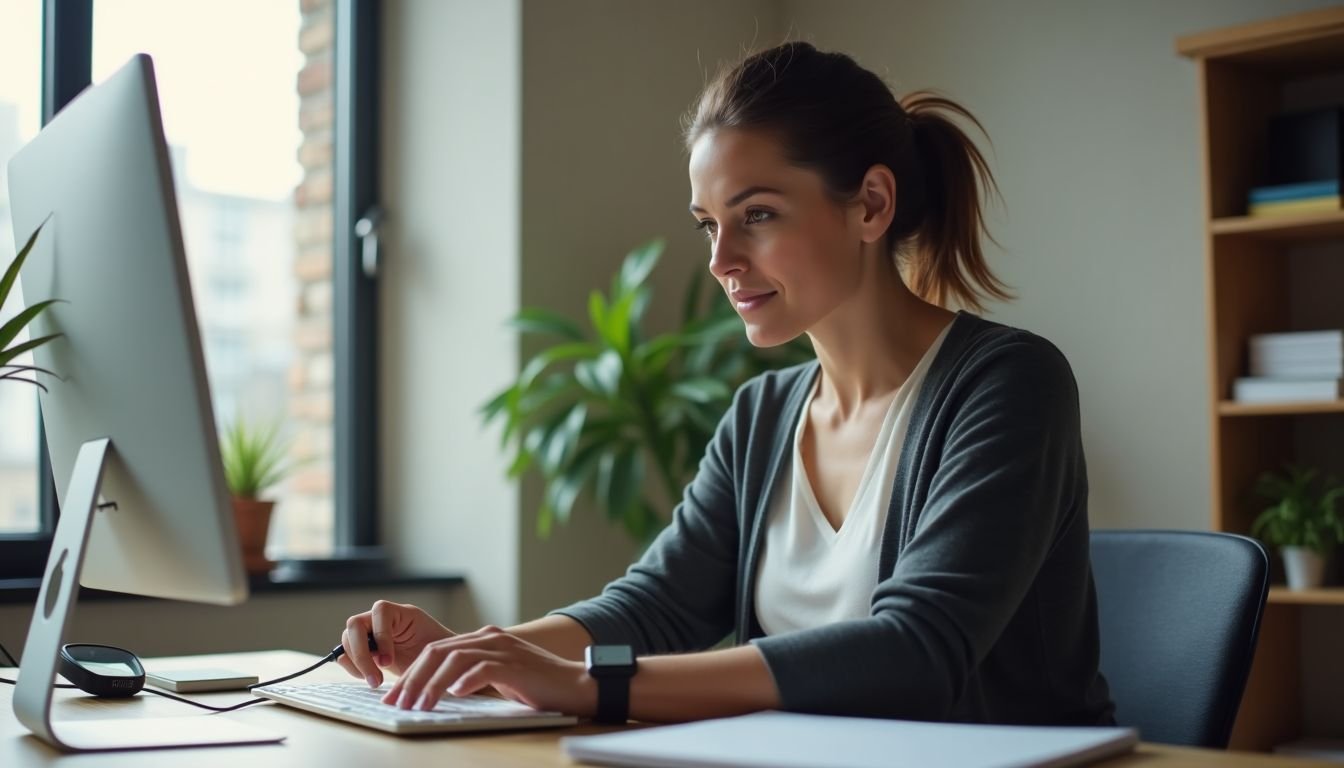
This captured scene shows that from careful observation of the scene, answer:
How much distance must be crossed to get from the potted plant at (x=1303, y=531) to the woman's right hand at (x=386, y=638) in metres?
1.90

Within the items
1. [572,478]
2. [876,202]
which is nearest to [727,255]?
[876,202]

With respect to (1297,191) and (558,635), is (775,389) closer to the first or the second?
(558,635)

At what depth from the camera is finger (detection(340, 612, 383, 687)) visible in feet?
4.30

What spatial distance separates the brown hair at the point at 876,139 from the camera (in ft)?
4.89

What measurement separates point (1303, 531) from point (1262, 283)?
536 millimetres

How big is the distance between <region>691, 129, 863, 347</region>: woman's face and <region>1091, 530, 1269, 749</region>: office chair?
0.46 m

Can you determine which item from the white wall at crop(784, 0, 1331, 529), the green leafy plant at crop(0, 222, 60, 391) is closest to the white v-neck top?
the green leafy plant at crop(0, 222, 60, 391)

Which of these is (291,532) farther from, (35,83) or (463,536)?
(35,83)

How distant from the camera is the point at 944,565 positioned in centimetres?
119

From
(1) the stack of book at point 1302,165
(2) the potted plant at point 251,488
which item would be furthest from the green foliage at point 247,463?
(1) the stack of book at point 1302,165

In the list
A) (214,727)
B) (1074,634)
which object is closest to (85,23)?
(214,727)

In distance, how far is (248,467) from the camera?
2.84 meters

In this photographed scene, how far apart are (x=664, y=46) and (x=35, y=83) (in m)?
1.48

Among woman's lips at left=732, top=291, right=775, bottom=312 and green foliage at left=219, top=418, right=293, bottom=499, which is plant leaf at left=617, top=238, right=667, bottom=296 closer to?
green foliage at left=219, top=418, right=293, bottom=499
